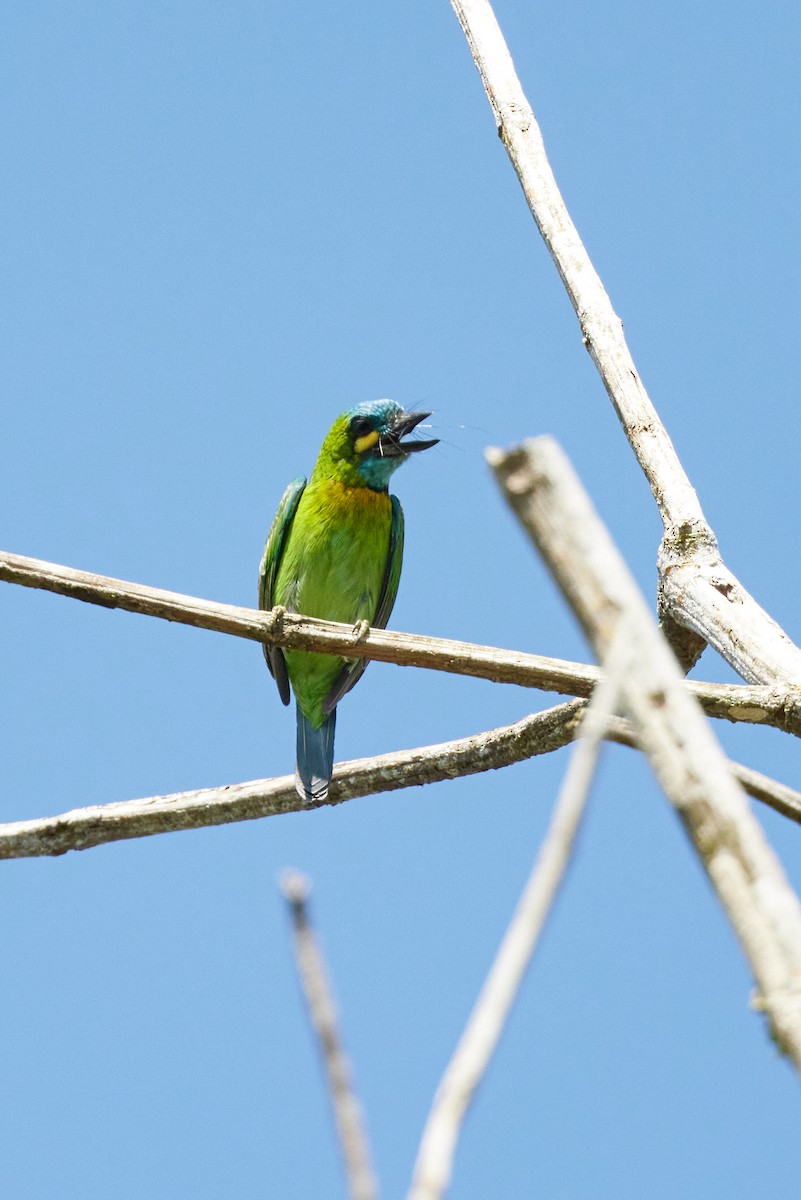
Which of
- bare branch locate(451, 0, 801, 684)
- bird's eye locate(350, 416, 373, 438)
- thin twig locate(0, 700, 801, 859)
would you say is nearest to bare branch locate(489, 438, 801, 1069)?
bare branch locate(451, 0, 801, 684)

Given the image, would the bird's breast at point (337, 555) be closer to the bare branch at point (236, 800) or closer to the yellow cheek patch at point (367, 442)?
the yellow cheek patch at point (367, 442)

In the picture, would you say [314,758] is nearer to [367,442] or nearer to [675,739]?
[367,442]

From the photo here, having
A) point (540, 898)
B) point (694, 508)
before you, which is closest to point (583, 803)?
point (540, 898)

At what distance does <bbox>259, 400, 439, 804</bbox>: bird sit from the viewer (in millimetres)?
6383

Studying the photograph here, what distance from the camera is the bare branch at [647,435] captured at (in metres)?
3.76

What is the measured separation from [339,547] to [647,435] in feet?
8.19

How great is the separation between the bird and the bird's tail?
0.04m

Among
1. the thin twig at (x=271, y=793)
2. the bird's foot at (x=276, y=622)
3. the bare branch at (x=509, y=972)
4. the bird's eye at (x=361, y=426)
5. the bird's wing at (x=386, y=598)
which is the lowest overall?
the bare branch at (x=509, y=972)


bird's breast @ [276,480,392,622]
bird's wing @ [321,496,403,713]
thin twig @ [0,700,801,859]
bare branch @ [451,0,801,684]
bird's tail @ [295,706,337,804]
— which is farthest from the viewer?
bird's wing @ [321,496,403,713]

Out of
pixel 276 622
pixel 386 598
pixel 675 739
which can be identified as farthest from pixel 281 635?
pixel 675 739

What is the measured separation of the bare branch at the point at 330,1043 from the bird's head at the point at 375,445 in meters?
5.53

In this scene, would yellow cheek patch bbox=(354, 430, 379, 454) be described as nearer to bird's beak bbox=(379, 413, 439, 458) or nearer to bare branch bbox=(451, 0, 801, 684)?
bird's beak bbox=(379, 413, 439, 458)

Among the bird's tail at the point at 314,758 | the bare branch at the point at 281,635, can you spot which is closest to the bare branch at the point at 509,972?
the bare branch at the point at 281,635

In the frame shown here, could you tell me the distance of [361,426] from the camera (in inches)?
262
